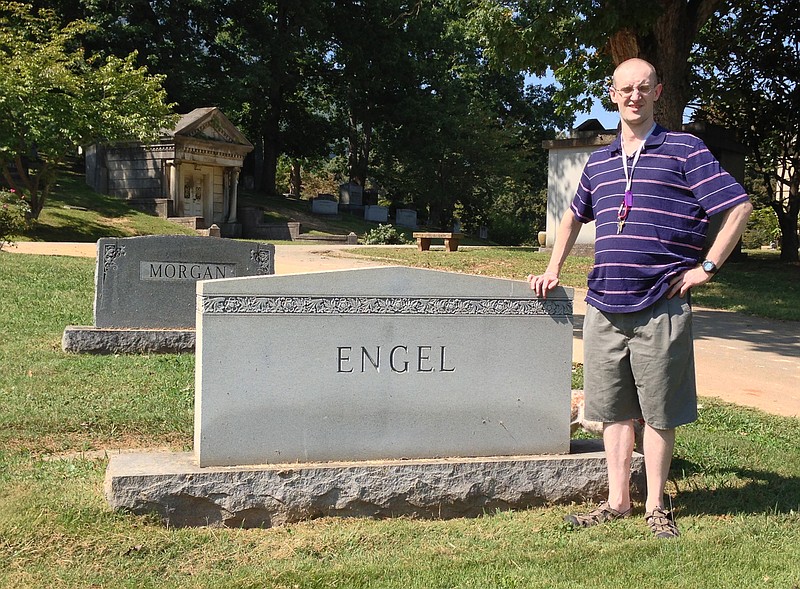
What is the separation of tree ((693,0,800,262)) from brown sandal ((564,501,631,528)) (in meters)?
22.4

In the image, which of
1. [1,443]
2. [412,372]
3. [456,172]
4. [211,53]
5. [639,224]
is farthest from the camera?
[456,172]

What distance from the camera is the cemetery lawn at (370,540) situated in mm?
3578

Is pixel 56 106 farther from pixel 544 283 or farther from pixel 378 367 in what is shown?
pixel 544 283

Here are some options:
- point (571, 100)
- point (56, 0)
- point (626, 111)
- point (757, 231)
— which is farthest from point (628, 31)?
point (757, 231)

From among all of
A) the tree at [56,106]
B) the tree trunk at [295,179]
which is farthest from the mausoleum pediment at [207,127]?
the tree trunk at [295,179]

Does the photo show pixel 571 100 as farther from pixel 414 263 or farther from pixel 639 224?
pixel 639 224

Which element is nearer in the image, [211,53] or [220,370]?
[220,370]

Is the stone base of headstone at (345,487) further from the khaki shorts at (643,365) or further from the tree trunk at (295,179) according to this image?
Answer: the tree trunk at (295,179)

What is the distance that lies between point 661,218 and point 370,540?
2039 mm

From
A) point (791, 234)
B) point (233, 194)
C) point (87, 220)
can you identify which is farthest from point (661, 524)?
point (233, 194)

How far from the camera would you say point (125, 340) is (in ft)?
28.0

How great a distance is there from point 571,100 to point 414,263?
5975mm

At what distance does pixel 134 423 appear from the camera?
5.80m

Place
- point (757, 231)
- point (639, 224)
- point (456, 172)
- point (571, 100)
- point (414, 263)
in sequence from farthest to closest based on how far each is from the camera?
point (757, 231)
point (456, 172)
point (571, 100)
point (414, 263)
point (639, 224)
